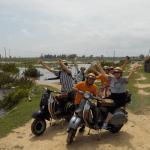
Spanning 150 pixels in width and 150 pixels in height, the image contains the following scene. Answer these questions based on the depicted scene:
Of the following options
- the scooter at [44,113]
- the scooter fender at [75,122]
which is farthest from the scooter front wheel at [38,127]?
the scooter fender at [75,122]

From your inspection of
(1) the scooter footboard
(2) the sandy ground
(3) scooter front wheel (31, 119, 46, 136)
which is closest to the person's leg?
(1) the scooter footboard

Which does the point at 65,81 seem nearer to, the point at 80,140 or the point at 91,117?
the point at 91,117

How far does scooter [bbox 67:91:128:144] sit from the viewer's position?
3607mm

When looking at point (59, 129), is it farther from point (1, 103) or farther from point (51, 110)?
point (1, 103)

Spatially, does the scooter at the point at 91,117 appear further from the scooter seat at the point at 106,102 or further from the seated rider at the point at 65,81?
the seated rider at the point at 65,81

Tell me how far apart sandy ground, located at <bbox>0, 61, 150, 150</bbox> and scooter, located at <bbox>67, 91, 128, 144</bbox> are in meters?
0.29

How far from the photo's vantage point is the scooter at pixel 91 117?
361 cm

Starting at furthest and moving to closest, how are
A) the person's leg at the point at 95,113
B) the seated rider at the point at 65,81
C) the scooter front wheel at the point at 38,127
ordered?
the seated rider at the point at 65,81, the scooter front wheel at the point at 38,127, the person's leg at the point at 95,113

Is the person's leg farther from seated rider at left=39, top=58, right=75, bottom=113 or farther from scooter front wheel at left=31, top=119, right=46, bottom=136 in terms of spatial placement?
scooter front wheel at left=31, top=119, right=46, bottom=136

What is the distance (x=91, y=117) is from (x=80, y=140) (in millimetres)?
832

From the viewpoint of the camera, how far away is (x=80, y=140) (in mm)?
4098

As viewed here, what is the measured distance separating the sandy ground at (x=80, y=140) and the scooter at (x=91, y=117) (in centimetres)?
29

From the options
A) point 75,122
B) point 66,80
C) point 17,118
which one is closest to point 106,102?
point 75,122

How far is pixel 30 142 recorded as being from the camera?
4.03 m
